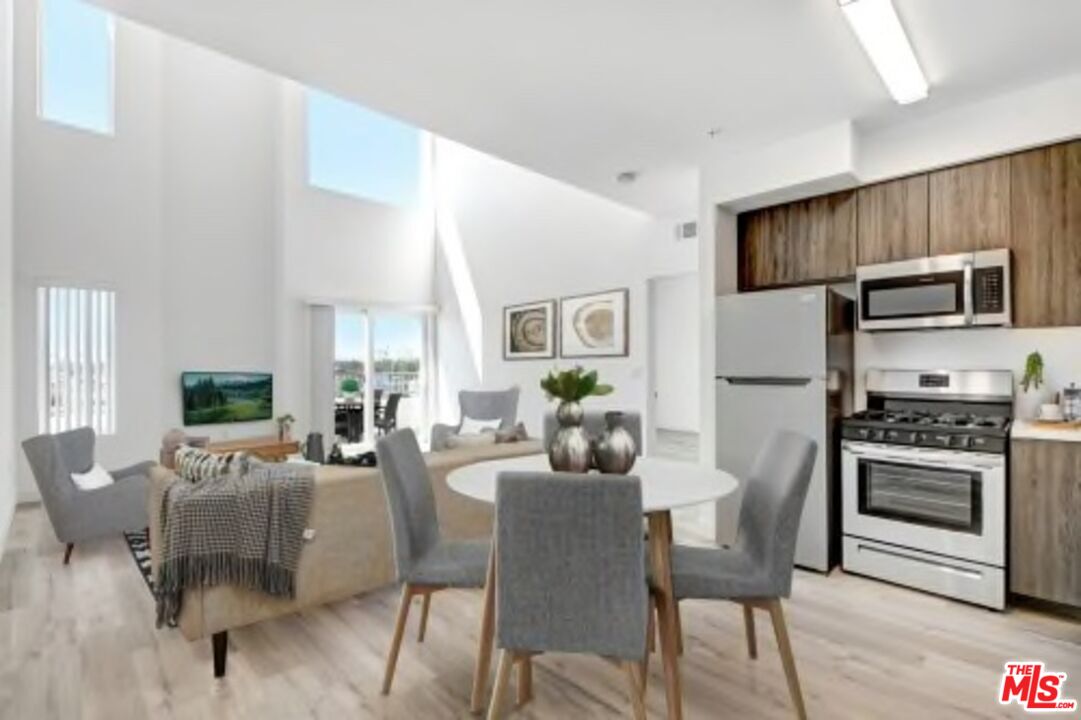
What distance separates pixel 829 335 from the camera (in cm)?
338

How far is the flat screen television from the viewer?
6.29 metres

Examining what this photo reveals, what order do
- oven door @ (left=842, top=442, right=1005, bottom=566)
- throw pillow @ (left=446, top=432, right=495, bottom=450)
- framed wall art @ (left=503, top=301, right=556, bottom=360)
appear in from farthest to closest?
framed wall art @ (left=503, top=301, right=556, bottom=360)
throw pillow @ (left=446, top=432, right=495, bottom=450)
oven door @ (left=842, top=442, right=1005, bottom=566)

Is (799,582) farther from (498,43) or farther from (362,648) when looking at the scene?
(498,43)

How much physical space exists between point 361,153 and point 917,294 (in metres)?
6.75

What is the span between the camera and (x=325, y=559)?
265cm

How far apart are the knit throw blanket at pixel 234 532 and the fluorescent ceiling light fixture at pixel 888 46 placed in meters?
2.94

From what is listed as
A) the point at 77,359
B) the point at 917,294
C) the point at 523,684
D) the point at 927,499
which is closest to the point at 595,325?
the point at 917,294

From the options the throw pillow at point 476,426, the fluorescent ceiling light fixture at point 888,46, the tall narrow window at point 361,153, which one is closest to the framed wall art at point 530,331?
the throw pillow at point 476,426

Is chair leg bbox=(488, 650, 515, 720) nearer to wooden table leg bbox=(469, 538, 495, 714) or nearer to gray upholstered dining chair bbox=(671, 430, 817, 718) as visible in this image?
wooden table leg bbox=(469, 538, 495, 714)

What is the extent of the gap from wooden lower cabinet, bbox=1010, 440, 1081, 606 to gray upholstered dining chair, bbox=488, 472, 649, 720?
2319 mm

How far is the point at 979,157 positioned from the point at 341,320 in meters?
6.60

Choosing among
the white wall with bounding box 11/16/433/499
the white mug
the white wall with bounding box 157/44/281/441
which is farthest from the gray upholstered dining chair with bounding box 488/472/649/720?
the white wall with bounding box 157/44/281/441

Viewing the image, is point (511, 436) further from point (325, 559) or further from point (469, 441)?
point (325, 559)

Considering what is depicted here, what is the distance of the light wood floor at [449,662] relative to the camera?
2.08 meters
